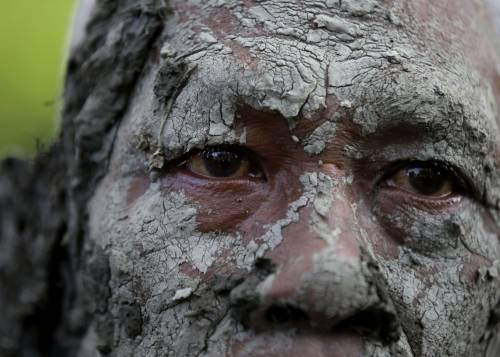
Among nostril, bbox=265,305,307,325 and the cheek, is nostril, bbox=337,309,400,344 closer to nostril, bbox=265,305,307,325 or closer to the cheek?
nostril, bbox=265,305,307,325

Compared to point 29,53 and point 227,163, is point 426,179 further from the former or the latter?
point 29,53

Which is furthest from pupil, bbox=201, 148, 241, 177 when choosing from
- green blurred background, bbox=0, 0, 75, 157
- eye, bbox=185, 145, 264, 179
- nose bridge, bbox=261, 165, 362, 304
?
green blurred background, bbox=0, 0, 75, 157

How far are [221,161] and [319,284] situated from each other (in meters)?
0.41

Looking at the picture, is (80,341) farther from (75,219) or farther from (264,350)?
(264,350)

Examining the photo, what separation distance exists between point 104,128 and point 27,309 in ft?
2.32

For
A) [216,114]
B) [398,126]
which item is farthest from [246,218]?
[398,126]

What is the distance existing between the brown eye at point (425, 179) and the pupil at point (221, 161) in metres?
0.35

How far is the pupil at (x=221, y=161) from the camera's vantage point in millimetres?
1664

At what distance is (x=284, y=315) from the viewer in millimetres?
1441

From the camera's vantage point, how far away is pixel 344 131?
1.58 meters

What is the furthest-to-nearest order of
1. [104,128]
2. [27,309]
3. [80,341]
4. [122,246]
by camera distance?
[27,309] → [80,341] → [104,128] → [122,246]

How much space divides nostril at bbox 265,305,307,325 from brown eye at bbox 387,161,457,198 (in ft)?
1.32

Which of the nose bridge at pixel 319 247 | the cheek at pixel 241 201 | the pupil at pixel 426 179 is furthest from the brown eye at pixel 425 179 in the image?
the cheek at pixel 241 201

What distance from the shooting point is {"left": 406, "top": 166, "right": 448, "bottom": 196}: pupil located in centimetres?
166
